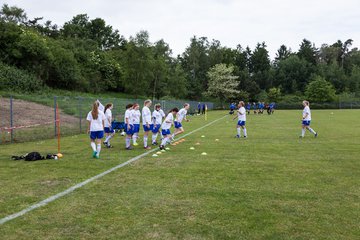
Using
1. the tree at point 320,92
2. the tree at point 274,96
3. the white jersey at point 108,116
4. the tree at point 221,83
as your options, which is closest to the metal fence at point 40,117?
the white jersey at point 108,116

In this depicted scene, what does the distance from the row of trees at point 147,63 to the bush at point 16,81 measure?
738mm

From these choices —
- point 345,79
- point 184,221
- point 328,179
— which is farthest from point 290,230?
point 345,79

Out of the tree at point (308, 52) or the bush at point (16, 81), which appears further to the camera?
the tree at point (308, 52)

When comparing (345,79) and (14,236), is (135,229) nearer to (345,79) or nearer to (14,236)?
(14,236)

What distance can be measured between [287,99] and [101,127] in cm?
8104

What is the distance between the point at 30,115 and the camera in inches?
905

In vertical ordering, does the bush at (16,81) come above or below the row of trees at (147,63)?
below

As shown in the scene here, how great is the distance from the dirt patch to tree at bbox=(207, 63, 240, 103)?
2374 inches

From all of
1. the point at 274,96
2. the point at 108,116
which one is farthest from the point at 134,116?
the point at 274,96

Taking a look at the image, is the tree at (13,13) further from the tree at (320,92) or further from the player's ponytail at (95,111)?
the tree at (320,92)

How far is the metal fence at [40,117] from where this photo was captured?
17547 mm

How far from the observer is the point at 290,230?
4.80 m

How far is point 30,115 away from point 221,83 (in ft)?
215

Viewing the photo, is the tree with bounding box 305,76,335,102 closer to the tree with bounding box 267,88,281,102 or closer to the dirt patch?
the tree with bounding box 267,88,281,102
